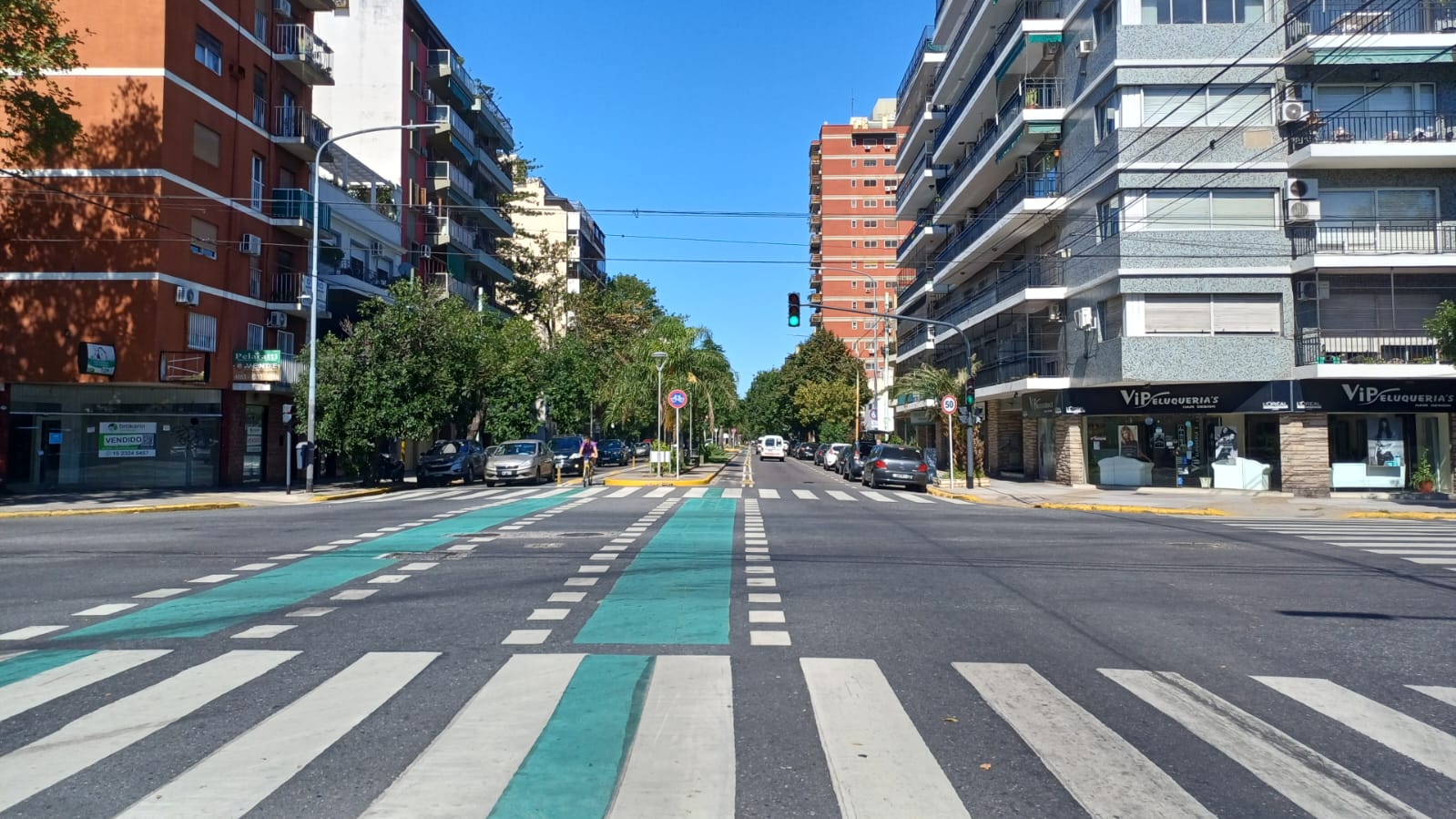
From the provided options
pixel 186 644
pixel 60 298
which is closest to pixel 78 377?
pixel 60 298

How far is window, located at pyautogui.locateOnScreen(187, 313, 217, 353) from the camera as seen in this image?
2828 cm

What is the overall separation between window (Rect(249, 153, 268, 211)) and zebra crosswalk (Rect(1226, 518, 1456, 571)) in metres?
30.0

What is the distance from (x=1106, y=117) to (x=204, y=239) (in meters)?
27.6

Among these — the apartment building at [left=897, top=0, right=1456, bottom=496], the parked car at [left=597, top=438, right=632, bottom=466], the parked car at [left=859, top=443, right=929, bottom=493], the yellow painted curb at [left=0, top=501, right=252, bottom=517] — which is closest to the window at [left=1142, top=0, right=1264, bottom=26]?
the apartment building at [left=897, top=0, right=1456, bottom=496]

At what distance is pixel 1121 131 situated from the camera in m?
27.9

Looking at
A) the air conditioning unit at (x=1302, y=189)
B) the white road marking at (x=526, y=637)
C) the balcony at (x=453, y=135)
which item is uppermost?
the balcony at (x=453, y=135)

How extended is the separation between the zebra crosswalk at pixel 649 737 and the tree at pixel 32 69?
21.0 m

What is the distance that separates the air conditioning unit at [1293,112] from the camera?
26016mm

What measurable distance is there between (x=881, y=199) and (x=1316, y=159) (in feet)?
223

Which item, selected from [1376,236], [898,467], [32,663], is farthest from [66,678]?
[1376,236]

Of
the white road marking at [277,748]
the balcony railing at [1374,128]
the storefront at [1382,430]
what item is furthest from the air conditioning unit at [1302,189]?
the white road marking at [277,748]

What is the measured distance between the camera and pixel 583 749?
476 cm

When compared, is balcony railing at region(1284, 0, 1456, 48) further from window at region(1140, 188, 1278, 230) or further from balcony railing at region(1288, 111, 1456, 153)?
window at region(1140, 188, 1278, 230)

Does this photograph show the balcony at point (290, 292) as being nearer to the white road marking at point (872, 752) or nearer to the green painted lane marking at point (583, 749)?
the green painted lane marking at point (583, 749)
